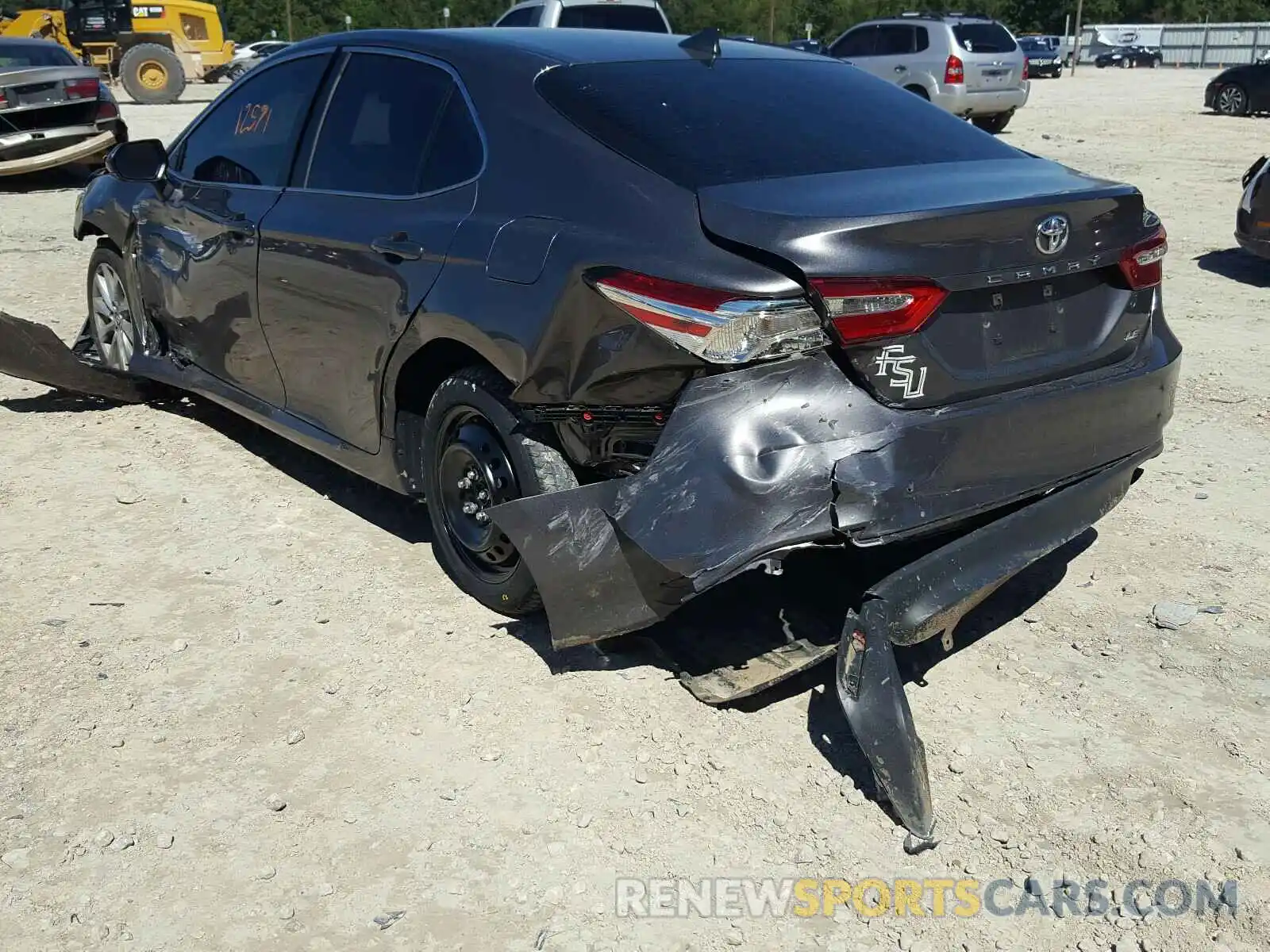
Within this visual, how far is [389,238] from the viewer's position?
3.83 m

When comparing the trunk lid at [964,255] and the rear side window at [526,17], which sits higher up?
the rear side window at [526,17]

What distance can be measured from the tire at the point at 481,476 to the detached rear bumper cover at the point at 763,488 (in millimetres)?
299

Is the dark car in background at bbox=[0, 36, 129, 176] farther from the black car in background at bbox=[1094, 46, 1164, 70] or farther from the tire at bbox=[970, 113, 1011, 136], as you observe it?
the black car in background at bbox=[1094, 46, 1164, 70]

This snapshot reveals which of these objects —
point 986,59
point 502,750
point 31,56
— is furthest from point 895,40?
point 502,750

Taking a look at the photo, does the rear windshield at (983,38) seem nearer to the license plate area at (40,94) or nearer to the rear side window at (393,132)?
the license plate area at (40,94)

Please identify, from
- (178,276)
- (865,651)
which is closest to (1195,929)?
(865,651)

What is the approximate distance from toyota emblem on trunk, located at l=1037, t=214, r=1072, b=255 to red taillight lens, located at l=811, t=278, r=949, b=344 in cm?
38

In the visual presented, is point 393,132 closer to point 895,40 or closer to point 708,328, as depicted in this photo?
point 708,328

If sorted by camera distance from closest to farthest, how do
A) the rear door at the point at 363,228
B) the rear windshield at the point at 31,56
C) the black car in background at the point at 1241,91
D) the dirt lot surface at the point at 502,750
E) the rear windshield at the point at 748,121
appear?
the dirt lot surface at the point at 502,750 → the rear windshield at the point at 748,121 → the rear door at the point at 363,228 → the rear windshield at the point at 31,56 → the black car in background at the point at 1241,91

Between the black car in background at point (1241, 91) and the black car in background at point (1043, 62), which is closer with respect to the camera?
the black car in background at point (1241, 91)

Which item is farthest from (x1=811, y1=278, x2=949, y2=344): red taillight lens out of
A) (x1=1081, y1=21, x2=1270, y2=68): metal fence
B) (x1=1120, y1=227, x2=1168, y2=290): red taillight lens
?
(x1=1081, y1=21, x2=1270, y2=68): metal fence

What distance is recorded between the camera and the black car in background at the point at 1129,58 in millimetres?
52906

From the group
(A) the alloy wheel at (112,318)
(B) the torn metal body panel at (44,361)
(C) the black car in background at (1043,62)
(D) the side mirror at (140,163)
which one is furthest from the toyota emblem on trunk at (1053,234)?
(C) the black car in background at (1043,62)

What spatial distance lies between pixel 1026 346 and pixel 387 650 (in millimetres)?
2026
